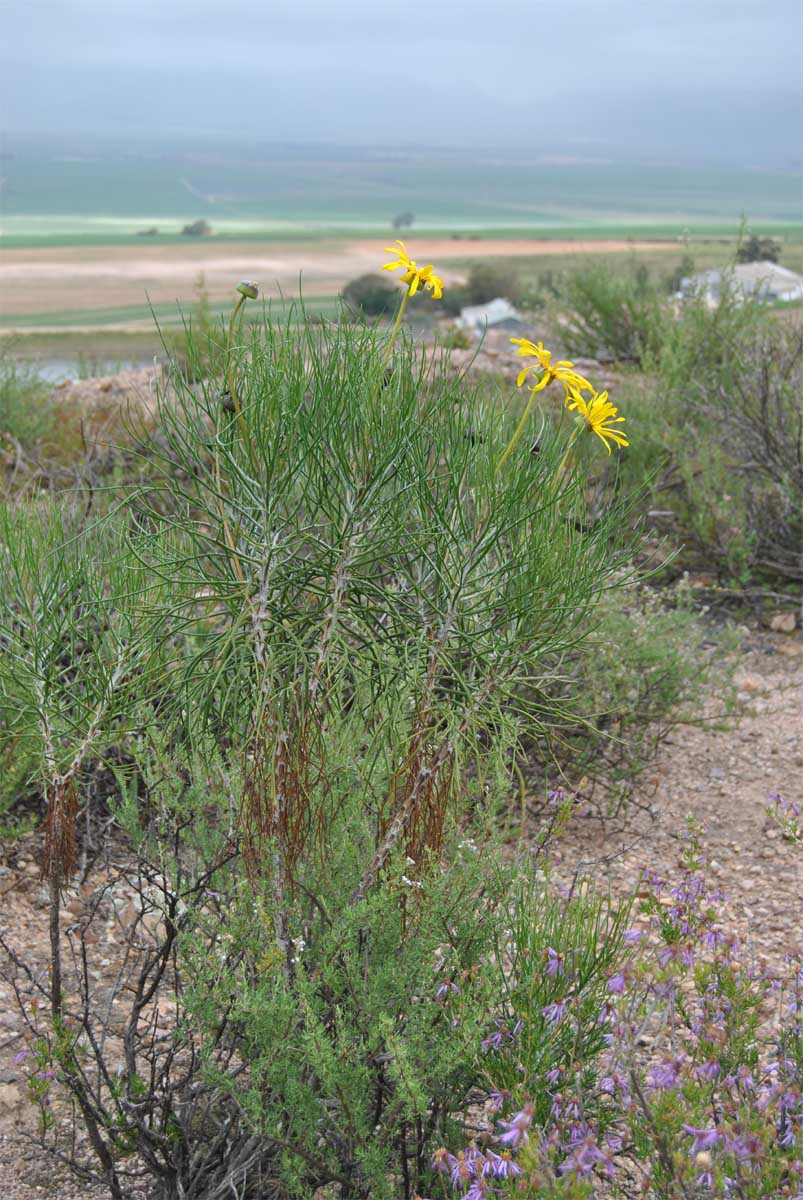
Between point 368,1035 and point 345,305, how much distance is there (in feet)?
4.80

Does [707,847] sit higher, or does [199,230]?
[199,230]

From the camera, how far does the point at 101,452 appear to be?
780 cm

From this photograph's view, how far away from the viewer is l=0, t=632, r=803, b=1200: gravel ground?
312 centimetres

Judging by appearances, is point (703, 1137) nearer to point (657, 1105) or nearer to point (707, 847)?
point (657, 1105)

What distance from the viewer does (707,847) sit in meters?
4.56

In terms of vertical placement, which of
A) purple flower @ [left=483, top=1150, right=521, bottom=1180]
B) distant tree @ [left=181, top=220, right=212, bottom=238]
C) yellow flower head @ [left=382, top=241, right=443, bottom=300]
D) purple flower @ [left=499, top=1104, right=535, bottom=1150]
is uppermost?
distant tree @ [left=181, top=220, right=212, bottom=238]

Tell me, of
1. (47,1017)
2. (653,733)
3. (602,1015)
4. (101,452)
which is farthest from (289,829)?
(101,452)

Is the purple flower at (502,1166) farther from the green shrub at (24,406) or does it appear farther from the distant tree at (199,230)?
the distant tree at (199,230)

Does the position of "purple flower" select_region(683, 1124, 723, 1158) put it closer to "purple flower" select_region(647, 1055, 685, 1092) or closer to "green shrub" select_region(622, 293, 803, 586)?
"purple flower" select_region(647, 1055, 685, 1092)

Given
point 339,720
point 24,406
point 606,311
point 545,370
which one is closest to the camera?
point 545,370

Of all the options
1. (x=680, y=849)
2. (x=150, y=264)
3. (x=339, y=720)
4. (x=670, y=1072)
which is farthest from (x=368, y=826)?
(x=150, y=264)

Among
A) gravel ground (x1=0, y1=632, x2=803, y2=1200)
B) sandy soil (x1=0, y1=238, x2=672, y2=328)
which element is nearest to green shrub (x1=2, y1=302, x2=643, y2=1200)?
gravel ground (x1=0, y1=632, x2=803, y2=1200)

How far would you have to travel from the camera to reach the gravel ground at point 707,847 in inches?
123

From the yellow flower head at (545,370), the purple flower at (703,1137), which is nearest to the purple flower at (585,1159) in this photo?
Answer: the purple flower at (703,1137)
